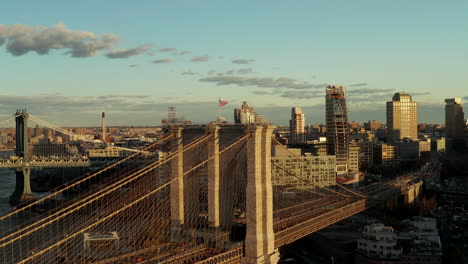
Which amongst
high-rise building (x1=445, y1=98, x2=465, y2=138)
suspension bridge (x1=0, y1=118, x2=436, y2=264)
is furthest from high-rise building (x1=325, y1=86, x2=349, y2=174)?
high-rise building (x1=445, y1=98, x2=465, y2=138)

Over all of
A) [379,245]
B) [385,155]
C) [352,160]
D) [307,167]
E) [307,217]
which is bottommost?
[379,245]

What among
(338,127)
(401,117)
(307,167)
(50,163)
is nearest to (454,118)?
(401,117)

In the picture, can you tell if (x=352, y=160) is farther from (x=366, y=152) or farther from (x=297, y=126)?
(x=297, y=126)

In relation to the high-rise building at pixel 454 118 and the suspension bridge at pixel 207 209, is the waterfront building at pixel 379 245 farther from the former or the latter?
the high-rise building at pixel 454 118

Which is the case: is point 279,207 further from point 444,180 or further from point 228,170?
point 444,180

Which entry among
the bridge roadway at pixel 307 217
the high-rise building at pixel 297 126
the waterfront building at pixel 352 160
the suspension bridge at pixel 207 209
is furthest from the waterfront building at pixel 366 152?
the suspension bridge at pixel 207 209
